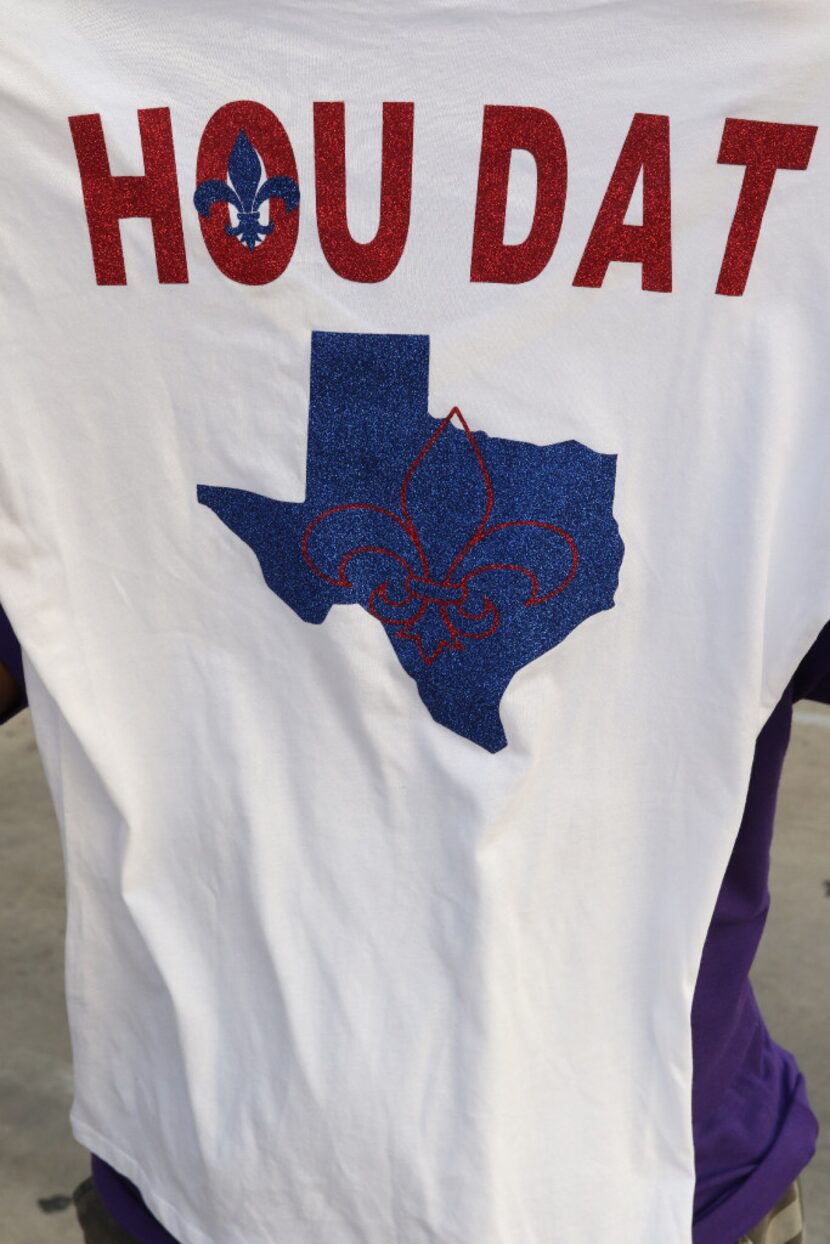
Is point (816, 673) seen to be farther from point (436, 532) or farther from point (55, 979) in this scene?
point (55, 979)

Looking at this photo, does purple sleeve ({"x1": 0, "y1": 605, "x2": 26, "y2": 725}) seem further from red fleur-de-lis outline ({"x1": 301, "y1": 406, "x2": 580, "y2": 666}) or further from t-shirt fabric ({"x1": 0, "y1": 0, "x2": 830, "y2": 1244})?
red fleur-de-lis outline ({"x1": 301, "y1": 406, "x2": 580, "y2": 666})

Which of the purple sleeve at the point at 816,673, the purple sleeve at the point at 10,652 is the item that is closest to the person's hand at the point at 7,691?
the purple sleeve at the point at 10,652

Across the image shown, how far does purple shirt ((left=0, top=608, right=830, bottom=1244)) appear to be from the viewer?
99 centimetres

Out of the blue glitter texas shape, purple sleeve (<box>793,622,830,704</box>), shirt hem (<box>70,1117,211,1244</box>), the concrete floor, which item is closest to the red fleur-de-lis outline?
the blue glitter texas shape

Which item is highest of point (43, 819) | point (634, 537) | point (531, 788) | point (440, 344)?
point (440, 344)

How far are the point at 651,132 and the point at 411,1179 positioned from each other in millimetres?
640

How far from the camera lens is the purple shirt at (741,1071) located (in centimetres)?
99

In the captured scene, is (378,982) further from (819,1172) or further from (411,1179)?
(819,1172)

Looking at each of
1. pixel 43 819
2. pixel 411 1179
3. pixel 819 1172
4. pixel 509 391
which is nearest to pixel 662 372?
pixel 509 391

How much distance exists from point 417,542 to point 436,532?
1cm

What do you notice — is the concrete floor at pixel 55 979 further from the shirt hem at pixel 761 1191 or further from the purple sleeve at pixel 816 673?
the purple sleeve at pixel 816 673

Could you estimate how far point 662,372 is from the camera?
2.97ft

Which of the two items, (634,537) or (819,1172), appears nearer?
(634,537)

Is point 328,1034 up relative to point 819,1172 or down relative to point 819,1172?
up
